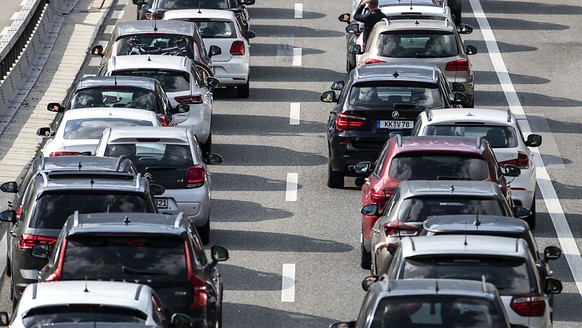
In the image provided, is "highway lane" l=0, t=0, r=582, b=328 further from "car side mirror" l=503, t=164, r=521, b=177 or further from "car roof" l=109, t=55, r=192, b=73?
"car roof" l=109, t=55, r=192, b=73

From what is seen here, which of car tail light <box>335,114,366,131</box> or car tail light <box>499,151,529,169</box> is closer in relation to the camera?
car tail light <box>499,151,529,169</box>

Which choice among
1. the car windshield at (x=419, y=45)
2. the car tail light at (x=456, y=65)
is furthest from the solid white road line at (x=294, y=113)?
the car tail light at (x=456, y=65)

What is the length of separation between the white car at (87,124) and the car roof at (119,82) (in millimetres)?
1253

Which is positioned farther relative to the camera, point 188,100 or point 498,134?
point 188,100

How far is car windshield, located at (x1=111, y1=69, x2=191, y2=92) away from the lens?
96.9 feet

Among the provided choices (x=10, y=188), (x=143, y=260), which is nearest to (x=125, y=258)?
(x=143, y=260)

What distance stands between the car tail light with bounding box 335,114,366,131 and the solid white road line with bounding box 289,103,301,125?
20.3 feet

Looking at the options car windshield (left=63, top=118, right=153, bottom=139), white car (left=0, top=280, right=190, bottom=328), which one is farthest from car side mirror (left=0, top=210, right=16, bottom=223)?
white car (left=0, top=280, right=190, bottom=328)

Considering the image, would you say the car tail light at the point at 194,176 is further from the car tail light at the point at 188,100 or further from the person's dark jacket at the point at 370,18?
the person's dark jacket at the point at 370,18

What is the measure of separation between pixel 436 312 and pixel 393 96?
12.3 meters

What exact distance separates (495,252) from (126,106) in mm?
11864

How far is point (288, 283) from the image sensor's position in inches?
882

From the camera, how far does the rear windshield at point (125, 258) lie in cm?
1684

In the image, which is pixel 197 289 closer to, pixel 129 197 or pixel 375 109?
pixel 129 197
